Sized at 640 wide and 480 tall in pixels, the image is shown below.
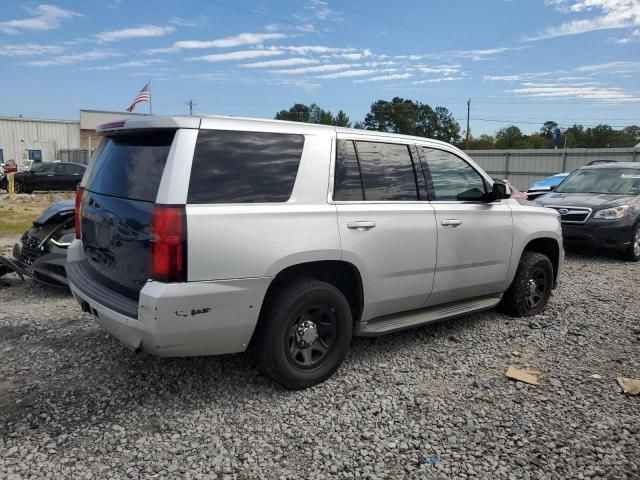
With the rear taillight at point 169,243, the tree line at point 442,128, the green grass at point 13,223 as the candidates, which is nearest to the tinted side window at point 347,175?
the rear taillight at point 169,243

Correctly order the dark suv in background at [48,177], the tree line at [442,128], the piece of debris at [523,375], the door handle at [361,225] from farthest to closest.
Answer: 1. the tree line at [442,128]
2. the dark suv in background at [48,177]
3. the piece of debris at [523,375]
4. the door handle at [361,225]

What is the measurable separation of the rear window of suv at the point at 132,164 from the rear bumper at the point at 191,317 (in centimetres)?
60

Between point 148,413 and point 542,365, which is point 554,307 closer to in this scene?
point 542,365

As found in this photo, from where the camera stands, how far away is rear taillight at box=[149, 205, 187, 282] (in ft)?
9.85

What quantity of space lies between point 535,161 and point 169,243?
26.7 metres

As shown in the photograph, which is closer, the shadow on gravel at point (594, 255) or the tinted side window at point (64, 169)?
the shadow on gravel at point (594, 255)

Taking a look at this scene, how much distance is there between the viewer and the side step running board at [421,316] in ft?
13.3

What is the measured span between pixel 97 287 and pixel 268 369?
128 centimetres

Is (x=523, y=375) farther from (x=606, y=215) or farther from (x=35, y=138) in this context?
(x=35, y=138)

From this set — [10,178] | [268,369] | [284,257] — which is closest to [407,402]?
[268,369]

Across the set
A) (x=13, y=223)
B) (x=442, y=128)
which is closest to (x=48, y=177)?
(x=13, y=223)

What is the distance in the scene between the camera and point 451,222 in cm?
441

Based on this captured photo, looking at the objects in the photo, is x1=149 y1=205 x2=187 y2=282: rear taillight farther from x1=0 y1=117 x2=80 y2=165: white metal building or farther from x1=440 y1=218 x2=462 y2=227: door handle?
x1=0 y1=117 x2=80 y2=165: white metal building

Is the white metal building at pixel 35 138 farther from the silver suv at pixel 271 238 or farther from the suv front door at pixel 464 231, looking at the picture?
the suv front door at pixel 464 231
